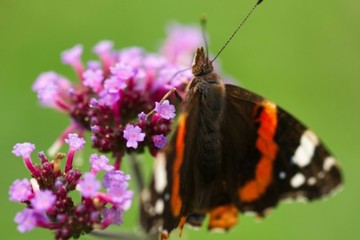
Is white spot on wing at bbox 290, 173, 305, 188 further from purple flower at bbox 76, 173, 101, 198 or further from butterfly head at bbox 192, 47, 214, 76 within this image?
purple flower at bbox 76, 173, 101, 198

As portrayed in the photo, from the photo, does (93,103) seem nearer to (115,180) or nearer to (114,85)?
(114,85)

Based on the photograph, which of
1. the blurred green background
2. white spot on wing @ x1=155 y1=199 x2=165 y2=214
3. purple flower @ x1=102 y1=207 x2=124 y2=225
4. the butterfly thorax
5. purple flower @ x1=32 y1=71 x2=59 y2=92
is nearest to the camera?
white spot on wing @ x1=155 y1=199 x2=165 y2=214

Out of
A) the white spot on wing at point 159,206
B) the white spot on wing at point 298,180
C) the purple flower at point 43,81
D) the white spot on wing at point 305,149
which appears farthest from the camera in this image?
the purple flower at point 43,81

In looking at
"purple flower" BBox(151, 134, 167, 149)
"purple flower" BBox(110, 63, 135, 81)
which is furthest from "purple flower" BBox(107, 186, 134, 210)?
"purple flower" BBox(110, 63, 135, 81)

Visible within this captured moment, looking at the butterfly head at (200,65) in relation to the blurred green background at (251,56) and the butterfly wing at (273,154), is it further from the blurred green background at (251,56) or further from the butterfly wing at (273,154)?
the blurred green background at (251,56)

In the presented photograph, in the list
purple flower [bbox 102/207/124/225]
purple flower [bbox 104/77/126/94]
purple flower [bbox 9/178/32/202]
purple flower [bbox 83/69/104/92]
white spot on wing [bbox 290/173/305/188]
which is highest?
white spot on wing [bbox 290/173/305/188]

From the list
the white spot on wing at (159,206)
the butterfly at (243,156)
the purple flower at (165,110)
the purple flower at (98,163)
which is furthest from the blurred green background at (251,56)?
the white spot on wing at (159,206)
